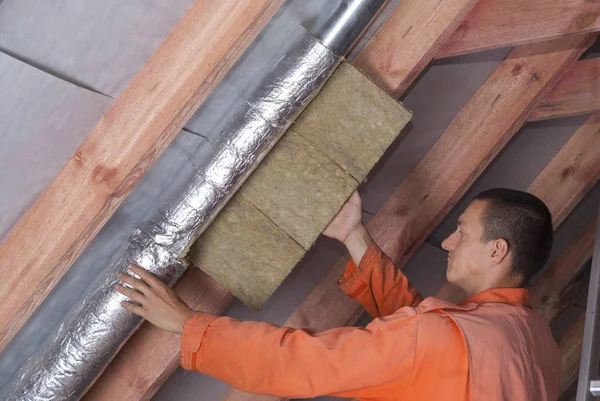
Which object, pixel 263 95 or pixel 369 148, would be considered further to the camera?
pixel 369 148

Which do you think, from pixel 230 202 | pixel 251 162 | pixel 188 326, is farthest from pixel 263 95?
pixel 188 326

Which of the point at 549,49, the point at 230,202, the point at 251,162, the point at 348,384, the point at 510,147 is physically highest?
the point at 549,49

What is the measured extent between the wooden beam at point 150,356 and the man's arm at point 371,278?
1.18 feet

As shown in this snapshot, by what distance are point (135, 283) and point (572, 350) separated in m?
2.27

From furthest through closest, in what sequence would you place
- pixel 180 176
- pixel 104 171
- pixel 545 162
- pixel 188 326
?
pixel 545 162 → pixel 180 176 → pixel 188 326 → pixel 104 171

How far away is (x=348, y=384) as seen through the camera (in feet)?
5.44

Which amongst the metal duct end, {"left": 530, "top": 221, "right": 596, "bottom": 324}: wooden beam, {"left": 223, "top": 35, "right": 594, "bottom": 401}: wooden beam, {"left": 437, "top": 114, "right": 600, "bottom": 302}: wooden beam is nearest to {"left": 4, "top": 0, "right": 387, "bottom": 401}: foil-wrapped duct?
the metal duct end

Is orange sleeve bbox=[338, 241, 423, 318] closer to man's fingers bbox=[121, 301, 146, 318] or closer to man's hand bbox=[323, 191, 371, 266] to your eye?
man's hand bbox=[323, 191, 371, 266]

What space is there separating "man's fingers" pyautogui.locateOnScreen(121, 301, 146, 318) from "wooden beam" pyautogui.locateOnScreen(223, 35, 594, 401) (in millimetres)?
813

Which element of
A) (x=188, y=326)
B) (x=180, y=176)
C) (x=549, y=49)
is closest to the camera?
(x=188, y=326)

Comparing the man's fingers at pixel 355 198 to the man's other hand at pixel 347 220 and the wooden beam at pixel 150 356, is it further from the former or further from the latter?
the wooden beam at pixel 150 356

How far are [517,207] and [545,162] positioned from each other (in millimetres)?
910

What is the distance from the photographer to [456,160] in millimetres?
2395

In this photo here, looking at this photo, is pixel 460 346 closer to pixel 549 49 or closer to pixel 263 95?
pixel 263 95
